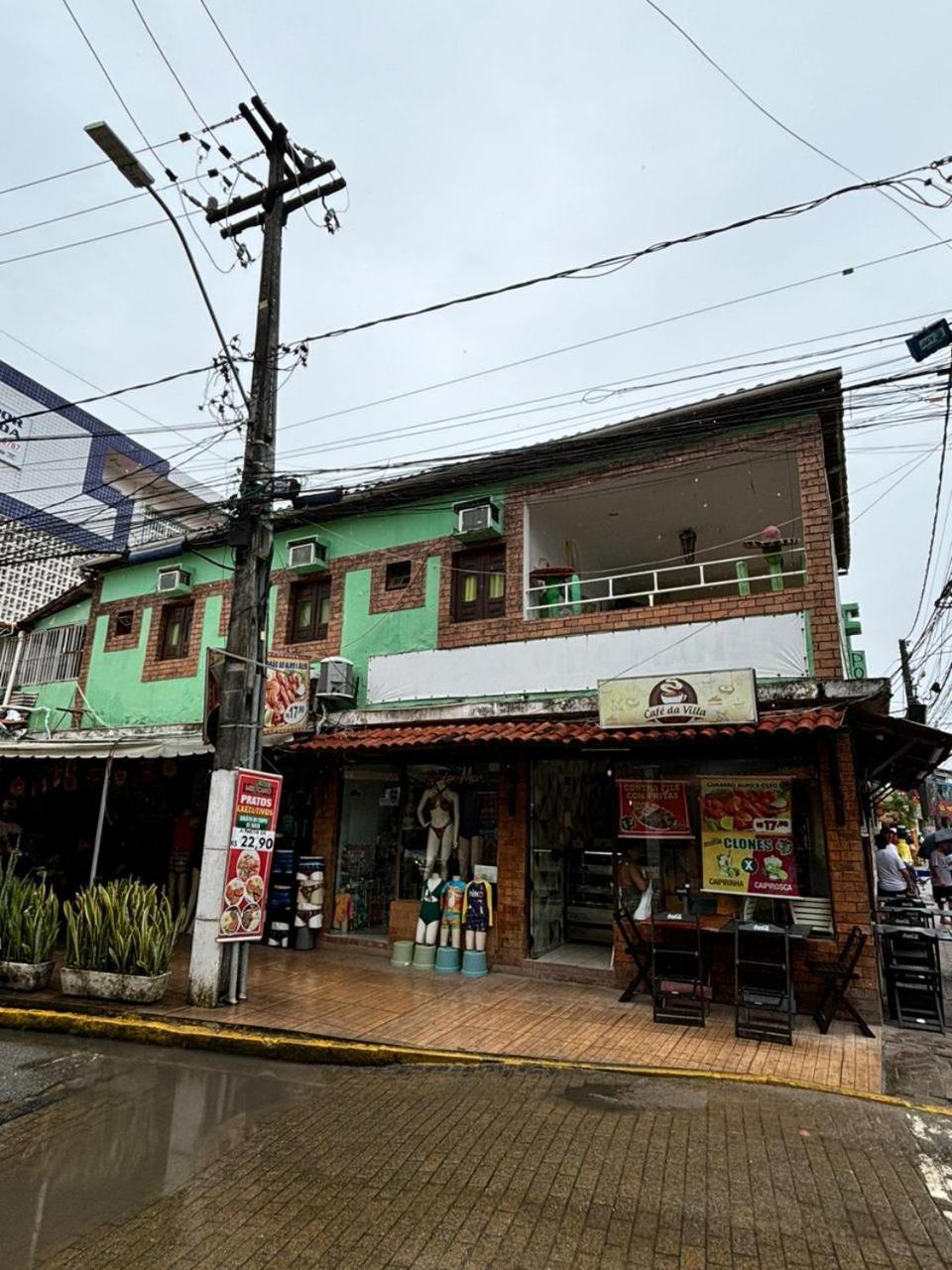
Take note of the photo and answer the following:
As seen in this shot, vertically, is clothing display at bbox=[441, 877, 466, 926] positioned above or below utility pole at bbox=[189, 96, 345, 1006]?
below

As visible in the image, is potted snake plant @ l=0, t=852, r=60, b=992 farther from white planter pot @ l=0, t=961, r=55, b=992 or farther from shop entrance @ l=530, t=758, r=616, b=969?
shop entrance @ l=530, t=758, r=616, b=969

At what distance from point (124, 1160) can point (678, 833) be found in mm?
6371

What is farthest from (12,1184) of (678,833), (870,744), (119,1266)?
(870,744)

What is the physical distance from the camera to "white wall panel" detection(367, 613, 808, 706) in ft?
28.2

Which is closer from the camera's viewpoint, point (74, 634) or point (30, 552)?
point (30, 552)

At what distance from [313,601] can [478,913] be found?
6058mm

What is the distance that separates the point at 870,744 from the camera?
845 cm

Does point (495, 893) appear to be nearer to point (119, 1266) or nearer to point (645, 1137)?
point (645, 1137)

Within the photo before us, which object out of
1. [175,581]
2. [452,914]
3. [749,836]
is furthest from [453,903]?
[175,581]

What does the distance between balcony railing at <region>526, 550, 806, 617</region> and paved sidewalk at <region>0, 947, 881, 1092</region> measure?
4.82 m

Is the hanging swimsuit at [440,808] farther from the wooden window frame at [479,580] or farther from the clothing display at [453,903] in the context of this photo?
the wooden window frame at [479,580]

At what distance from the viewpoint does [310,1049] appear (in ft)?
Result: 20.0

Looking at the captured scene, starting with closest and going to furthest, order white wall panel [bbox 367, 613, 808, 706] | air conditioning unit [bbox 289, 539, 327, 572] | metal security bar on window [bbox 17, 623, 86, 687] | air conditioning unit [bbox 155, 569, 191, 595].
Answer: white wall panel [bbox 367, 613, 808, 706] < air conditioning unit [bbox 289, 539, 327, 572] < air conditioning unit [bbox 155, 569, 191, 595] < metal security bar on window [bbox 17, 623, 86, 687]

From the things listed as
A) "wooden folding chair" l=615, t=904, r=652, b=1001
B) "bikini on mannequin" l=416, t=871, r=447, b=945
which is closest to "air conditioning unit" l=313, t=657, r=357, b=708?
"bikini on mannequin" l=416, t=871, r=447, b=945
